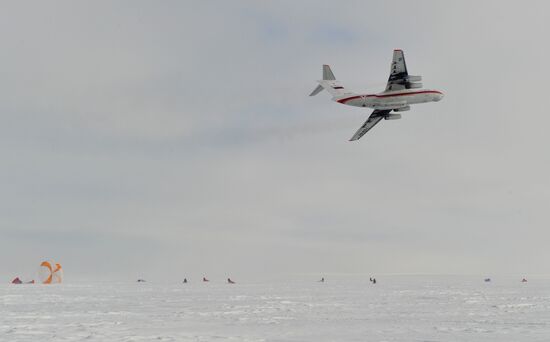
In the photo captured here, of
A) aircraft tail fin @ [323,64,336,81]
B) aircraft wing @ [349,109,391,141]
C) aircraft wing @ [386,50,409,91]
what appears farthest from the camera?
aircraft tail fin @ [323,64,336,81]

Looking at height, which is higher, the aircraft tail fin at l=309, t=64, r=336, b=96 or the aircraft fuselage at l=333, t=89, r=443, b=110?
the aircraft tail fin at l=309, t=64, r=336, b=96

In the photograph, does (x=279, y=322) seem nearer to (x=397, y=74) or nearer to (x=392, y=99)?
(x=392, y=99)

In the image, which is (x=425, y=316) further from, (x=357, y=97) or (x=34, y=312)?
(x=357, y=97)

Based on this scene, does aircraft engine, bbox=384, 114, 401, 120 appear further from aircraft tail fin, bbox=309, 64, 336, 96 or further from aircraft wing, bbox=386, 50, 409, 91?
aircraft tail fin, bbox=309, 64, 336, 96

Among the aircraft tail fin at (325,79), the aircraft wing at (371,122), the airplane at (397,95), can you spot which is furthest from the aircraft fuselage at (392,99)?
the aircraft tail fin at (325,79)

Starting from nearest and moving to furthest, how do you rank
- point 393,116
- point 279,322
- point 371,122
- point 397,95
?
1. point 279,322
2. point 397,95
3. point 393,116
4. point 371,122

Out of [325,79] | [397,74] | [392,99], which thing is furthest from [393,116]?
[325,79]

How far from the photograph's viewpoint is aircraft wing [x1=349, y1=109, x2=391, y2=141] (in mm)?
75500

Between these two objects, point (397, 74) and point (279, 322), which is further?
point (397, 74)

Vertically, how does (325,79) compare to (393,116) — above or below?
above

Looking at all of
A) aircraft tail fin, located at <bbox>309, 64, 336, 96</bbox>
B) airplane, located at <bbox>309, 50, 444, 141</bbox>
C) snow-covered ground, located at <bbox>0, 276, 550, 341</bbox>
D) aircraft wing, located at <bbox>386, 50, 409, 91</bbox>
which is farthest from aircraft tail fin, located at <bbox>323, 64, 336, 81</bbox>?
snow-covered ground, located at <bbox>0, 276, 550, 341</bbox>

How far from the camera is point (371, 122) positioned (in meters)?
78.3

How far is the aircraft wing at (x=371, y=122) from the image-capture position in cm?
7550

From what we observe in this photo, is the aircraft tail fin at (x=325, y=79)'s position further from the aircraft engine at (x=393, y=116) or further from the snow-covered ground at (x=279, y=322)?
the snow-covered ground at (x=279, y=322)
